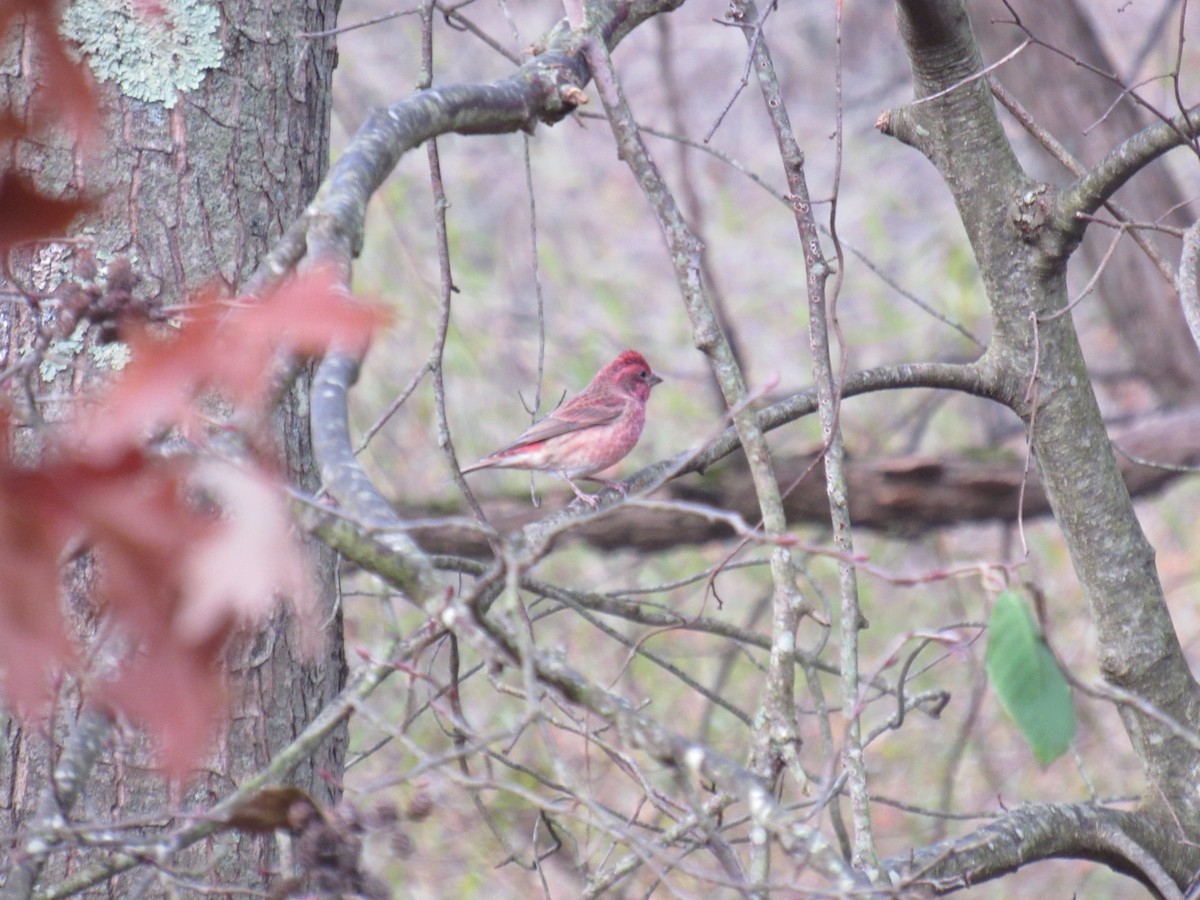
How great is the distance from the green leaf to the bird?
446 centimetres

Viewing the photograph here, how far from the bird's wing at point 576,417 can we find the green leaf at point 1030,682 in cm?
448

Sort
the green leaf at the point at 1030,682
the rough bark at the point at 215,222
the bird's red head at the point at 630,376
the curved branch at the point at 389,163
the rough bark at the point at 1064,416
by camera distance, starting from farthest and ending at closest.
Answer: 1. the bird's red head at the point at 630,376
2. the rough bark at the point at 1064,416
3. the rough bark at the point at 215,222
4. the curved branch at the point at 389,163
5. the green leaf at the point at 1030,682

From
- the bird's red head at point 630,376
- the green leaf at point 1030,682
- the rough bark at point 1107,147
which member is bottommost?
the green leaf at point 1030,682

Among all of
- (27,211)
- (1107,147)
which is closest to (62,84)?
(27,211)

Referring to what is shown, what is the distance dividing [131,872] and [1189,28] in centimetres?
1124

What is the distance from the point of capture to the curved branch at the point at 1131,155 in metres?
3.36

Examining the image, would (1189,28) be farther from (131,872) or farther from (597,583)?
(131,872)

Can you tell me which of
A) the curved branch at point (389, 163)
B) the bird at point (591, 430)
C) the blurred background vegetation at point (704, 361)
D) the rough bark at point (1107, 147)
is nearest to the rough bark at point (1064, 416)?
the curved branch at point (389, 163)

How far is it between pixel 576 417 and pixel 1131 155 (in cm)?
355

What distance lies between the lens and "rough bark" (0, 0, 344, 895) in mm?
3082

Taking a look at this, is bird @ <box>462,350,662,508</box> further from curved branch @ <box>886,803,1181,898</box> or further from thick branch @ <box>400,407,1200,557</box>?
curved branch @ <box>886,803,1181,898</box>

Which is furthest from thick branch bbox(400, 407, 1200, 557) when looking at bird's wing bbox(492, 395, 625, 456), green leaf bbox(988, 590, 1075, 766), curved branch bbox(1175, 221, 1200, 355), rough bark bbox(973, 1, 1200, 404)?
green leaf bbox(988, 590, 1075, 766)

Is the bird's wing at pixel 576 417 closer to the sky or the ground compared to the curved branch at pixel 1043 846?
closer to the sky

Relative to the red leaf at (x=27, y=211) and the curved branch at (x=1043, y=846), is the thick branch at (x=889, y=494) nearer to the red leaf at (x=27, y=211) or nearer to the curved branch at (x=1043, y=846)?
the curved branch at (x=1043, y=846)
